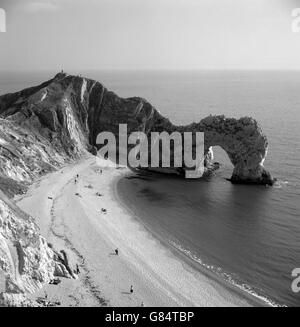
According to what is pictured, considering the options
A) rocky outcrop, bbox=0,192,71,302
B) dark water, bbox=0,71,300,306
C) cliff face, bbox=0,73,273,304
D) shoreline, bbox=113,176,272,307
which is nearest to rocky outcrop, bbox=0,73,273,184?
cliff face, bbox=0,73,273,304

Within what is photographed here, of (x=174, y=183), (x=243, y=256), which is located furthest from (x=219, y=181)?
(x=243, y=256)

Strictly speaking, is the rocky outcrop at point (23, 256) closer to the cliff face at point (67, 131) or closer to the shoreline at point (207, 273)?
the cliff face at point (67, 131)

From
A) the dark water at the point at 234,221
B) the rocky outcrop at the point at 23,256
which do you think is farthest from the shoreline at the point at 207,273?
the rocky outcrop at the point at 23,256

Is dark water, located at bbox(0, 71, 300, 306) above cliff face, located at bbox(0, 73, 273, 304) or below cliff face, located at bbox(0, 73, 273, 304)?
below

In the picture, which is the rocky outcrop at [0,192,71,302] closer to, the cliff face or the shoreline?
the cliff face

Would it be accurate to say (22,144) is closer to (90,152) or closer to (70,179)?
(70,179)

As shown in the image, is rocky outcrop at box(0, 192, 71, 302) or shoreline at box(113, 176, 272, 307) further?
shoreline at box(113, 176, 272, 307)
